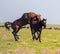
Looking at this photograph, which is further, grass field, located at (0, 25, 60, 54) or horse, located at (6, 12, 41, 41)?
horse, located at (6, 12, 41, 41)

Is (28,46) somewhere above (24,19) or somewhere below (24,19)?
below

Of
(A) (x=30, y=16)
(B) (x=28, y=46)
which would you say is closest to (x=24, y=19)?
(A) (x=30, y=16)

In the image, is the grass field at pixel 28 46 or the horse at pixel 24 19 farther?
the horse at pixel 24 19

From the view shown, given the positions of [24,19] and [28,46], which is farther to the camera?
[24,19]

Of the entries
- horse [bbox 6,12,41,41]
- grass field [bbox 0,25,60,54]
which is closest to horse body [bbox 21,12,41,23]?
horse [bbox 6,12,41,41]

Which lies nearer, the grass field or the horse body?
the grass field

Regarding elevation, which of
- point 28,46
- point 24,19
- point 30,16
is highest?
point 30,16

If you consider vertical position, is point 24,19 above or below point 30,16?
below

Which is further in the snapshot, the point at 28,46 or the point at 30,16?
the point at 30,16

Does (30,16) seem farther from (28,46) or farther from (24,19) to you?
(28,46)

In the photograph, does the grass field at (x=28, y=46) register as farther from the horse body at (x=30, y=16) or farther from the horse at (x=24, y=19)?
the horse body at (x=30, y=16)

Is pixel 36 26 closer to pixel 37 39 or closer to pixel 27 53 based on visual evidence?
pixel 37 39

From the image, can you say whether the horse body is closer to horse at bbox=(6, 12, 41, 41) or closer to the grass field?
horse at bbox=(6, 12, 41, 41)

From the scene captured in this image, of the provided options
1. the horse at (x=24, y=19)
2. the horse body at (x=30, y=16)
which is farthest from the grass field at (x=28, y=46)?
the horse body at (x=30, y=16)
